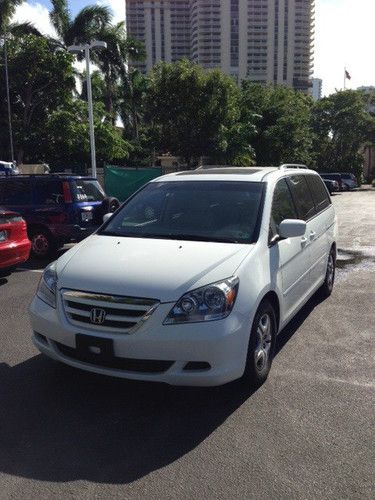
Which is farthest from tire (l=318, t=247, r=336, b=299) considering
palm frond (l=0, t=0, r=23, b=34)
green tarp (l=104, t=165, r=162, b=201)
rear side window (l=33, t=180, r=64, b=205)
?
palm frond (l=0, t=0, r=23, b=34)

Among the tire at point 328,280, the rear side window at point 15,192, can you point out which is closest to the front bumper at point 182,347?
the tire at point 328,280

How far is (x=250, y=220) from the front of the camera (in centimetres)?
427

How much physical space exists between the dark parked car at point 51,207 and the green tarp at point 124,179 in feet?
28.5

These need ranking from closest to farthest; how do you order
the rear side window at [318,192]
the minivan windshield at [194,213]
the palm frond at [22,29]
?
1. the minivan windshield at [194,213]
2. the rear side window at [318,192]
3. the palm frond at [22,29]

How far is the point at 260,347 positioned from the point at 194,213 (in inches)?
54.4

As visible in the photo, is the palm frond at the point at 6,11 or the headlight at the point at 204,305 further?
the palm frond at the point at 6,11

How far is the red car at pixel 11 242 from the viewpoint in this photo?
7.16 m

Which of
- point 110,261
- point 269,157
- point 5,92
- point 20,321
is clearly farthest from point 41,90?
point 110,261

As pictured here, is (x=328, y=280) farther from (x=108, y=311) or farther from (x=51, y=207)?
(x=51, y=207)

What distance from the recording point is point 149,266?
11.9 ft

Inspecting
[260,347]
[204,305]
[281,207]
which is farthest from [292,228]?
[204,305]

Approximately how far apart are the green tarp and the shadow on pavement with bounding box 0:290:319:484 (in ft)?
47.1

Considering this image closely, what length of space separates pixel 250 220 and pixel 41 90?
2615 centimetres

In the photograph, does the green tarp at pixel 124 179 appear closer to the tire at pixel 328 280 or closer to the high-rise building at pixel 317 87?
the tire at pixel 328 280
